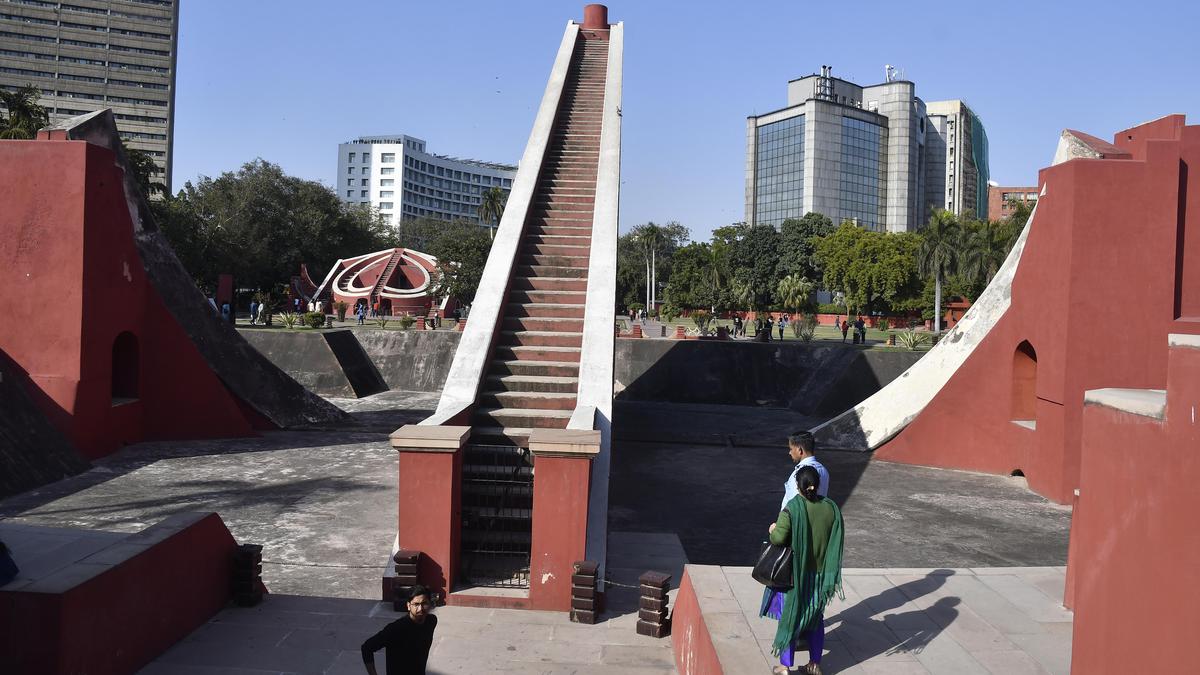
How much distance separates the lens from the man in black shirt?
Answer: 4102 mm

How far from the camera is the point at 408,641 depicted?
4.12 m

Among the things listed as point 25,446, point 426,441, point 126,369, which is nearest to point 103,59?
point 126,369

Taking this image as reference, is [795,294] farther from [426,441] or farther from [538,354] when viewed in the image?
[426,441]

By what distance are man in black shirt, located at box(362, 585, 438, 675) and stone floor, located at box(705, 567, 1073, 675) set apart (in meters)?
1.66

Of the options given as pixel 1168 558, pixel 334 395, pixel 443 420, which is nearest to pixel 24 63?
pixel 334 395

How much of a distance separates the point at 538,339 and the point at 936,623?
5.77 meters

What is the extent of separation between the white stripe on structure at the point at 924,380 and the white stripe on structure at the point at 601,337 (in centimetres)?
627

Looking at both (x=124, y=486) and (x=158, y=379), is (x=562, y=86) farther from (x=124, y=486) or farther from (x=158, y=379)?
(x=124, y=486)

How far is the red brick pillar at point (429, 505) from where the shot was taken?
22.3 ft

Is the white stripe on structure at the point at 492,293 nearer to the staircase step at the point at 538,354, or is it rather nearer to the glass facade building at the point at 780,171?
the staircase step at the point at 538,354

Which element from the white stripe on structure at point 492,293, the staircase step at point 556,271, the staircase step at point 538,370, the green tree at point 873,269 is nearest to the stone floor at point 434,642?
the white stripe on structure at point 492,293

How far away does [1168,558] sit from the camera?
3398mm

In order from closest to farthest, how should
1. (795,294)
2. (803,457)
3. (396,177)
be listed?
1. (803,457)
2. (795,294)
3. (396,177)

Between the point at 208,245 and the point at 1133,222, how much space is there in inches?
1647
